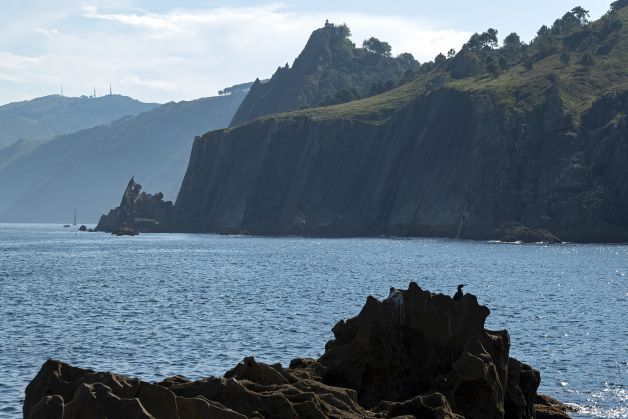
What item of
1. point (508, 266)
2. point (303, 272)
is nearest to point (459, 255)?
point (508, 266)

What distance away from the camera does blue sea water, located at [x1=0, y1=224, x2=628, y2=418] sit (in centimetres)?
5112

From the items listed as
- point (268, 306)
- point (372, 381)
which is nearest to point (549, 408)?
point (372, 381)

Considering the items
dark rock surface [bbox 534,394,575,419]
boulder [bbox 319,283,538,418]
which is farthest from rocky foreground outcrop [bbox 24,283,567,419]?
dark rock surface [bbox 534,394,575,419]

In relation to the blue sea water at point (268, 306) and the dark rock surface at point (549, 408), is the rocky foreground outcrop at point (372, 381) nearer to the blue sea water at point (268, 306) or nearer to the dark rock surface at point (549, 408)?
the dark rock surface at point (549, 408)

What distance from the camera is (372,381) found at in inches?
1448

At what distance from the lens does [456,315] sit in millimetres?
37938

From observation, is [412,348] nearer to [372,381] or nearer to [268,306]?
[372,381]

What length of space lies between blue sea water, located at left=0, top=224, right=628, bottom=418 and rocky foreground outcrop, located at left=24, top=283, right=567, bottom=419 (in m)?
7.08

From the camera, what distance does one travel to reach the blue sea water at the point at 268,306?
5112cm

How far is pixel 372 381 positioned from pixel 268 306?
152 ft

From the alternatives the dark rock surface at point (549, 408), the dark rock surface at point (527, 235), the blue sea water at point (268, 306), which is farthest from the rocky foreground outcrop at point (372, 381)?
the dark rock surface at point (527, 235)

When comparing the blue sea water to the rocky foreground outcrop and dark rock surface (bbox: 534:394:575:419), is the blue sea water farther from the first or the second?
the rocky foreground outcrop

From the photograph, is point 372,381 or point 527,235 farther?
point 527,235

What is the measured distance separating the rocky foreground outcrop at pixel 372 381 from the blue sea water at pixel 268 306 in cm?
708
